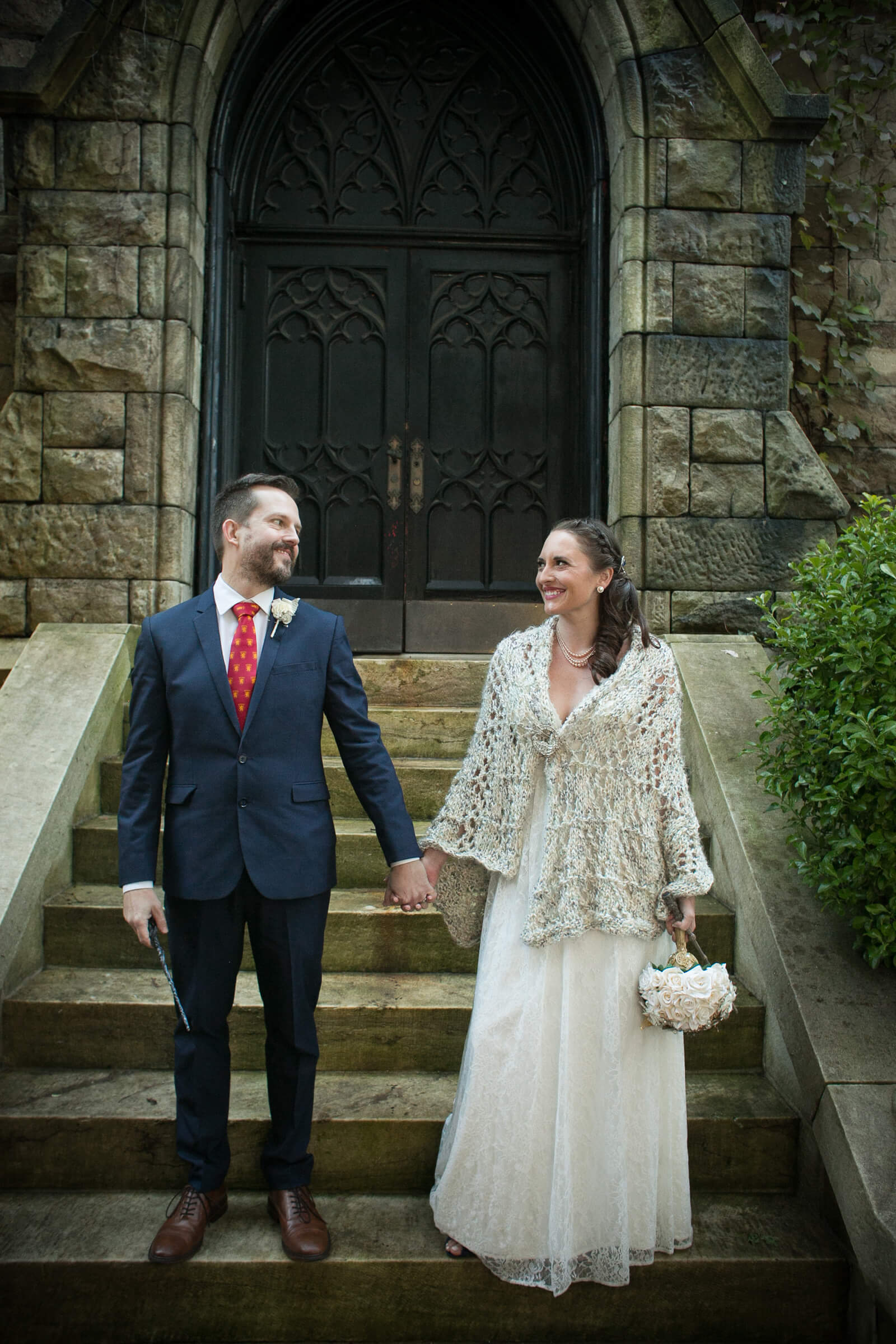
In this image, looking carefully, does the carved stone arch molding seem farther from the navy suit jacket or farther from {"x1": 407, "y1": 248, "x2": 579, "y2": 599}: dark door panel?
the navy suit jacket

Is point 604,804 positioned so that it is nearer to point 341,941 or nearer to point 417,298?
point 341,941

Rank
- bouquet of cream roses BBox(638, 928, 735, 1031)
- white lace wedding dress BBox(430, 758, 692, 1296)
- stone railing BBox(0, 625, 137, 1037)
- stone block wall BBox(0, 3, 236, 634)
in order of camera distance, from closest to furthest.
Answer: bouquet of cream roses BBox(638, 928, 735, 1031)
white lace wedding dress BBox(430, 758, 692, 1296)
stone railing BBox(0, 625, 137, 1037)
stone block wall BBox(0, 3, 236, 634)

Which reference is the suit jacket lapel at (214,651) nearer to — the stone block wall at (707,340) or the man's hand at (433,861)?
the man's hand at (433,861)

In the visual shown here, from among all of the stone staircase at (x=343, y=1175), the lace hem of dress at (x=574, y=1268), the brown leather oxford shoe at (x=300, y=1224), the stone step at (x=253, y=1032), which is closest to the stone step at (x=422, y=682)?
the stone staircase at (x=343, y=1175)

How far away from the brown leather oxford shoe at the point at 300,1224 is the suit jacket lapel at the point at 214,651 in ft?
4.13

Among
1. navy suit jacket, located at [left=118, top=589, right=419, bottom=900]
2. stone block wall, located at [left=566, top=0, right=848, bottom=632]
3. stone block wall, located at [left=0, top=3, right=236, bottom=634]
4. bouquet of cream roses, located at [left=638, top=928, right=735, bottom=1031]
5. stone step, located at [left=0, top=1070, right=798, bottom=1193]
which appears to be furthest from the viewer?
stone block wall, located at [left=566, top=0, right=848, bottom=632]

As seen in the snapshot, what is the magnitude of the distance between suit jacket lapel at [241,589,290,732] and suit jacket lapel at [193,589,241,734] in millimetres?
10

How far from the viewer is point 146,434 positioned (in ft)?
15.3

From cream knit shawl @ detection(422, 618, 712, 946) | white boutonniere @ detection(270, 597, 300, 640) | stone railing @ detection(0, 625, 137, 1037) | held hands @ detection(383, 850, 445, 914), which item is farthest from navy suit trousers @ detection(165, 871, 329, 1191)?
stone railing @ detection(0, 625, 137, 1037)

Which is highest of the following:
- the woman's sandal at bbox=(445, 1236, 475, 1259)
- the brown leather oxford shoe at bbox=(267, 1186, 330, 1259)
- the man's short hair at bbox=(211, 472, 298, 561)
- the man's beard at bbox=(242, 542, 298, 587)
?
the man's short hair at bbox=(211, 472, 298, 561)

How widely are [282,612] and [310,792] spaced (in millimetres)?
492

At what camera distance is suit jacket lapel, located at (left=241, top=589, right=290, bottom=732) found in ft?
7.95

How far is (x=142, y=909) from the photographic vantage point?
2.37 metres

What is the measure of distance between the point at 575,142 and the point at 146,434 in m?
3.17
